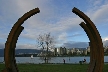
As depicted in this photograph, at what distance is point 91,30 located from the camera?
10555 mm

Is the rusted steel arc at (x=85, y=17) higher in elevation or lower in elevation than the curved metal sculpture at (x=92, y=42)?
higher

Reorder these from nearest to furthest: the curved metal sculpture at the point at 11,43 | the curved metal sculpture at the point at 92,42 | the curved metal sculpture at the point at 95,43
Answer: the curved metal sculpture at the point at 11,43, the curved metal sculpture at the point at 92,42, the curved metal sculpture at the point at 95,43

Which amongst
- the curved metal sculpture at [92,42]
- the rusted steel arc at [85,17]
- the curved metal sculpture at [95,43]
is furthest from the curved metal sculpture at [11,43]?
the curved metal sculpture at [95,43]

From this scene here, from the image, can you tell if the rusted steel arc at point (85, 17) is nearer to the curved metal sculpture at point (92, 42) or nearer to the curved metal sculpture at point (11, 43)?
the curved metal sculpture at point (92, 42)

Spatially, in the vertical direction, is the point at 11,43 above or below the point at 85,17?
below

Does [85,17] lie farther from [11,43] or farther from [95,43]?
[11,43]

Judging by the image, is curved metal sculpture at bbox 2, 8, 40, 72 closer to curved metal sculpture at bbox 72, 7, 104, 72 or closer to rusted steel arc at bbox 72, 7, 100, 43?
rusted steel arc at bbox 72, 7, 100, 43

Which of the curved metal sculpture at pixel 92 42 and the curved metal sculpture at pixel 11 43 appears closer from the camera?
the curved metal sculpture at pixel 11 43

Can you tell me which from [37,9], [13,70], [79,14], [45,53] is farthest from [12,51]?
[45,53]

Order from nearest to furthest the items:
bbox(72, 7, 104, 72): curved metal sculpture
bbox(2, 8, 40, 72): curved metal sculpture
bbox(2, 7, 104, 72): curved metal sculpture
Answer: bbox(2, 8, 40, 72): curved metal sculpture → bbox(2, 7, 104, 72): curved metal sculpture → bbox(72, 7, 104, 72): curved metal sculpture

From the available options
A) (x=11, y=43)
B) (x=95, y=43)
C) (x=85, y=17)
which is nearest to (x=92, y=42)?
(x=95, y=43)

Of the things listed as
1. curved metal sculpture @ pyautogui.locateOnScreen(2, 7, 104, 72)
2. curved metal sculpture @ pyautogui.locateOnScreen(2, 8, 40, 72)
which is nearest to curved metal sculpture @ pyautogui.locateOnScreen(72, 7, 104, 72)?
curved metal sculpture @ pyautogui.locateOnScreen(2, 7, 104, 72)

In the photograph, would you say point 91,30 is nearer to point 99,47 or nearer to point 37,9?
point 99,47

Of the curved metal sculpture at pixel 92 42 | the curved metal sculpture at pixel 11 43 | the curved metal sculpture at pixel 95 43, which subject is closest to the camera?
the curved metal sculpture at pixel 11 43
